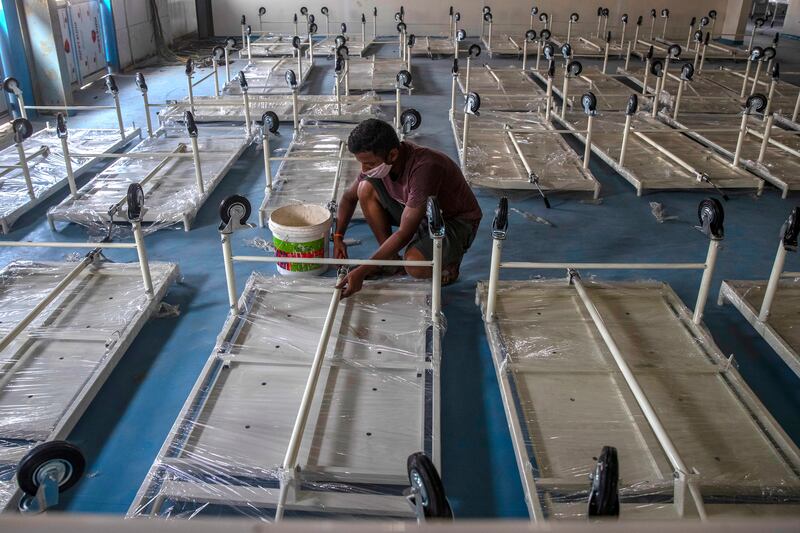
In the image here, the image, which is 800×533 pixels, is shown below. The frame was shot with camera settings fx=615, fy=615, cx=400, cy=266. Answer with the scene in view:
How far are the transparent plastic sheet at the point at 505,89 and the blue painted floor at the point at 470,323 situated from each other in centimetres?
222

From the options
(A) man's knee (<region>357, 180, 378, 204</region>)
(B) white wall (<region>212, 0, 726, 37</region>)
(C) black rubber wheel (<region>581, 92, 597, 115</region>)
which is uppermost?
(B) white wall (<region>212, 0, 726, 37</region>)

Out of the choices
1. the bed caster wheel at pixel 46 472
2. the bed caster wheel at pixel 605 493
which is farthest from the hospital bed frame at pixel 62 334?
the bed caster wheel at pixel 605 493

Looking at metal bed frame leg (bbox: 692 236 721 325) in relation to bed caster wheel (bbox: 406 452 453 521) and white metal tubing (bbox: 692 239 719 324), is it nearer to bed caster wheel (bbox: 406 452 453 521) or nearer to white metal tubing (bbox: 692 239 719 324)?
white metal tubing (bbox: 692 239 719 324)

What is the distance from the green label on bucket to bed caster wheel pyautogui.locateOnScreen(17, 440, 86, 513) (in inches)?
97.9

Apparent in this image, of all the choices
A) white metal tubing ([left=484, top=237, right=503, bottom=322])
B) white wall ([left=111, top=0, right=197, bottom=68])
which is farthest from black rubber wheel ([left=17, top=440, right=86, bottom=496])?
white wall ([left=111, top=0, right=197, bottom=68])

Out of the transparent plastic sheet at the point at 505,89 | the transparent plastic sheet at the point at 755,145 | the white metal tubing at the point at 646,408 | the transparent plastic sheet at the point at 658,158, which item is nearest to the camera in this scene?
the white metal tubing at the point at 646,408

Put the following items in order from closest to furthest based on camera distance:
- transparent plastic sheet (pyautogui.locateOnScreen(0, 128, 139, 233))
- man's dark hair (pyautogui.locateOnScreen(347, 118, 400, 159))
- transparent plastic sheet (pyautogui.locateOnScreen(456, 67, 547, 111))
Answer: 1. man's dark hair (pyautogui.locateOnScreen(347, 118, 400, 159))
2. transparent plastic sheet (pyautogui.locateOnScreen(0, 128, 139, 233))
3. transparent plastic sheet (pyautogui.locateOnScreen(456, 67, 547, 111))

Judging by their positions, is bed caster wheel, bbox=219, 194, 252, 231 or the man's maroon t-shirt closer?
bed caster wheel, bbox=219, 194, 252, 231

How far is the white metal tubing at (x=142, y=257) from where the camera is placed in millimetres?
3617

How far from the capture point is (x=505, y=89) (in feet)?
31.6

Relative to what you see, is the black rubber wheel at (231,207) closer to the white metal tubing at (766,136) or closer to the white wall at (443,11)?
the white metal tubing at (766,136)

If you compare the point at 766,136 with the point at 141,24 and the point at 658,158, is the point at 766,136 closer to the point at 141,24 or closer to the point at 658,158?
the point at 658,158

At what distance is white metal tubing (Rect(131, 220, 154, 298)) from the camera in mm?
3617

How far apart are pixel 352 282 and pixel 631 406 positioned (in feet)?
5.42
